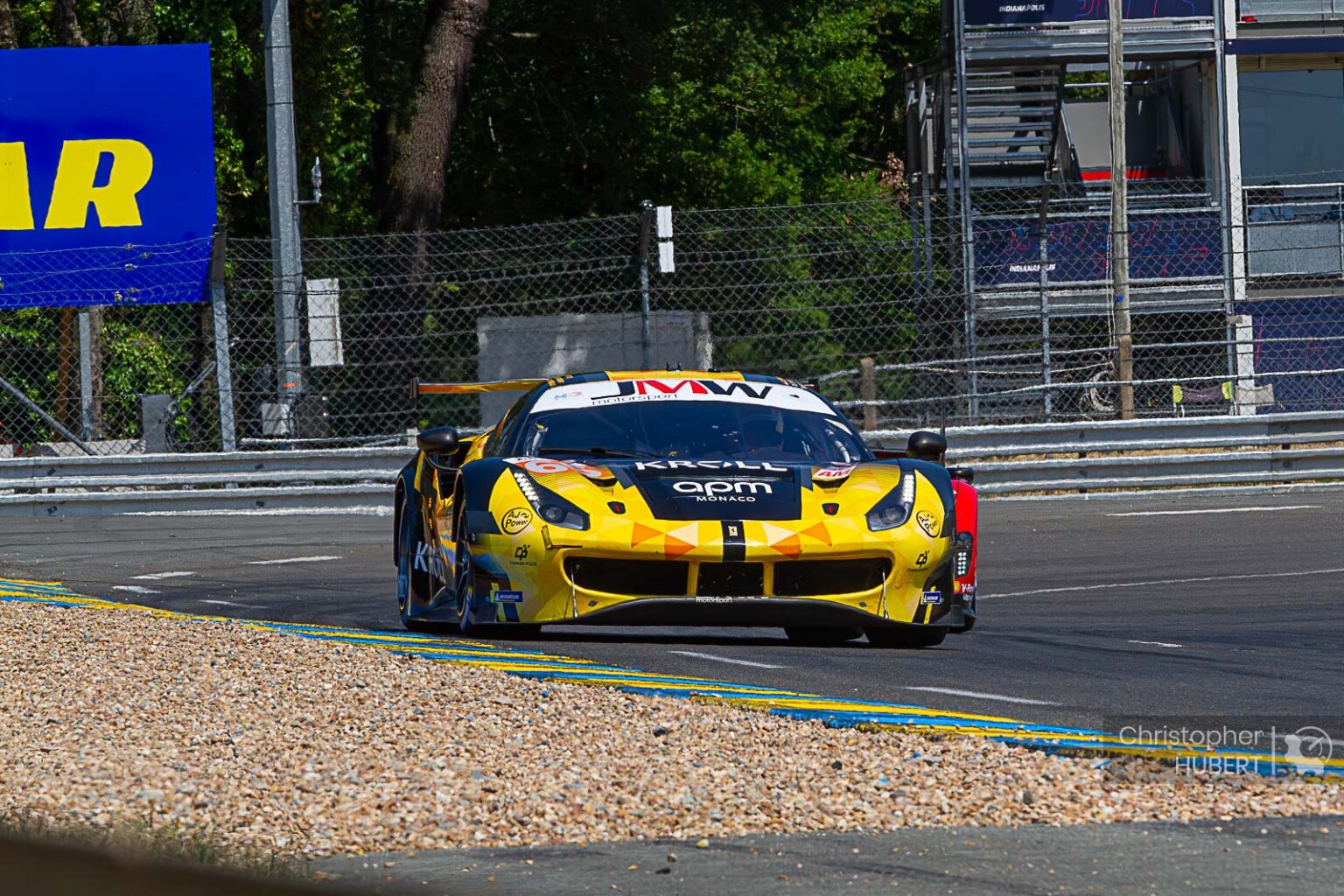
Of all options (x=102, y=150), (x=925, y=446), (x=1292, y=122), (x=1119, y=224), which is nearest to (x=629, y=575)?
(x=925, y=446)

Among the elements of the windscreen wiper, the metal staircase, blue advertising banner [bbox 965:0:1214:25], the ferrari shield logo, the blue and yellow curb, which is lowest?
the blue and yellow curb

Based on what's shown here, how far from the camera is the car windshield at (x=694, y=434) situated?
8.62 metres

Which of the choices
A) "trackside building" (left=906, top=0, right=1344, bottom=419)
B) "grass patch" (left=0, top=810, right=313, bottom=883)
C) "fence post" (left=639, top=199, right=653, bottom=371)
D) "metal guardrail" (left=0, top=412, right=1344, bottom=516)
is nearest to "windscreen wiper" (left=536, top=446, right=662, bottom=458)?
"grass patch" (left=0, top=810, right=313, bottom=883)

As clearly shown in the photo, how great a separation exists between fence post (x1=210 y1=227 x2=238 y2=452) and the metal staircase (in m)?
12.6

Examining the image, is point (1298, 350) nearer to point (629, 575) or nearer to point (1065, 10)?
point (1065, 10)

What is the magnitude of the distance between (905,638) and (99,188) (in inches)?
512

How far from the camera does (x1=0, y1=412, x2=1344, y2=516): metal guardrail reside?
16922 mm

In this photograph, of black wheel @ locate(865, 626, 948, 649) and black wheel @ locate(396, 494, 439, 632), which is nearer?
black wheel @ locate(865, 626, 948, 649)

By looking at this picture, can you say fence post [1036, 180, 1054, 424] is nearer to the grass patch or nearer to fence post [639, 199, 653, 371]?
fence post [639, 199, 653, 371]

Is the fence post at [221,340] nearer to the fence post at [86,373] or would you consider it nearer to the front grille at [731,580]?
the fence post at [86,373]

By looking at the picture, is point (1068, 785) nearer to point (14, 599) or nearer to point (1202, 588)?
point (1202, 588)

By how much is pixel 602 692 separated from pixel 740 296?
11249mm

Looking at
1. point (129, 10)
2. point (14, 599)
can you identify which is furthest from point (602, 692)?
point (129, 10)

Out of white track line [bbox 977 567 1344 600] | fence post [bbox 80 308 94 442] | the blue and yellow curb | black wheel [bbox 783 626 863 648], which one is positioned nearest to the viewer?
the blue and yellow curb
